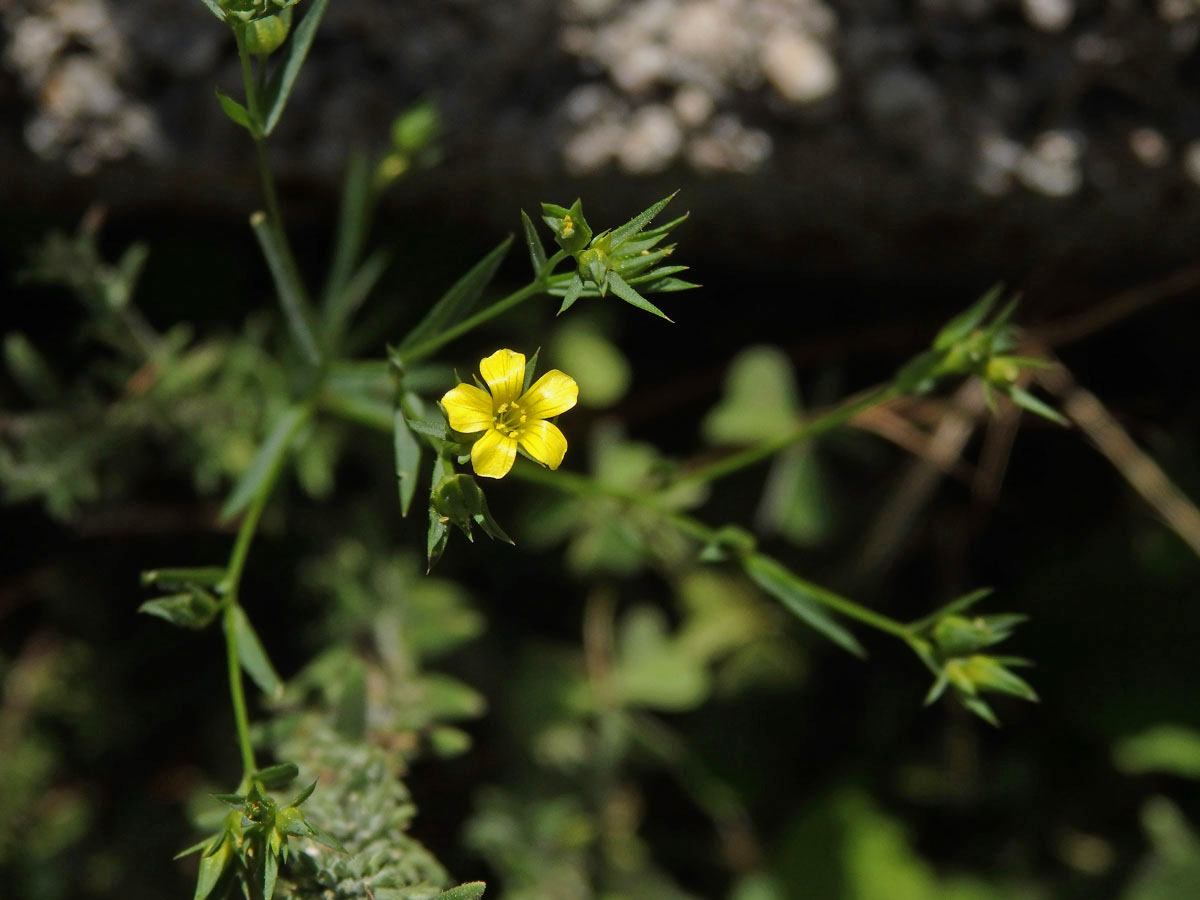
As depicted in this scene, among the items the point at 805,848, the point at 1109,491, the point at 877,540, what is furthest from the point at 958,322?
the point at 805,848

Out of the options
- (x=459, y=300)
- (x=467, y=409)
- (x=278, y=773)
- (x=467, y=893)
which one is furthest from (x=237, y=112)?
(x=467, y=893)

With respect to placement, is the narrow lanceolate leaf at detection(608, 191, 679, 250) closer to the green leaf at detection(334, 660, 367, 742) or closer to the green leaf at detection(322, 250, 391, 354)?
the green leaf at detection(322, 250, 391, 354)

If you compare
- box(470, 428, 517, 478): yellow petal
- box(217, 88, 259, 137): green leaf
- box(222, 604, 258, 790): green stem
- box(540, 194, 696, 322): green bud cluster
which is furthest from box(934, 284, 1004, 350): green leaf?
box(222, 604, 258, 790): green stem

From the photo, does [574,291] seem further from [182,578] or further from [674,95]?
[674,95]

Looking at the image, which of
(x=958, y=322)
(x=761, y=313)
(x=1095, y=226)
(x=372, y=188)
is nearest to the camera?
(x=958, y=322)

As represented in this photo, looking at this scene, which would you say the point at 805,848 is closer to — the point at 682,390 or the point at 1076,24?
the point at 682,390

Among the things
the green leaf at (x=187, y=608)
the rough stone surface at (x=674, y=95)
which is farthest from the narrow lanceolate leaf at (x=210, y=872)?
the rough stone surface at (x=674, y=95)
